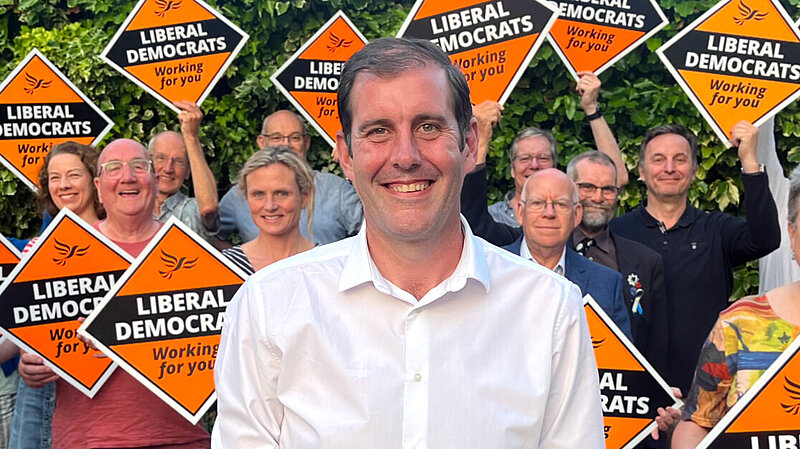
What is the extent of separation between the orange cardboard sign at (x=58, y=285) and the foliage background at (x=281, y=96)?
2.72 metres

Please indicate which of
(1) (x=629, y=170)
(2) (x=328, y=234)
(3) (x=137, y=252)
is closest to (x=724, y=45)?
(1) (x=629, y=170)

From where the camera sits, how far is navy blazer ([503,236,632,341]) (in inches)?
190

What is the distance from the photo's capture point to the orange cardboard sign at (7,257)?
204 inches

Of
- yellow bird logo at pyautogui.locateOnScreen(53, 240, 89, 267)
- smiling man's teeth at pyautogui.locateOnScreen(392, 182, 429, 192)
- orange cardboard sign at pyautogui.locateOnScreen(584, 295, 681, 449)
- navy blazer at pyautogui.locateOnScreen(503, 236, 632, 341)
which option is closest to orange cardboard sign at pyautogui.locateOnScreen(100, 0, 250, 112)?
yellow bird logo at pyautogui.locateOnScreen(53, 240, 89, 267)

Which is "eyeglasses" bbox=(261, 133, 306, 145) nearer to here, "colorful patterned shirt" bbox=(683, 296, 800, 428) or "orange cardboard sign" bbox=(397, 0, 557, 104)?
"orange cardboard sign" bbox=(397, 0, 557, 104)

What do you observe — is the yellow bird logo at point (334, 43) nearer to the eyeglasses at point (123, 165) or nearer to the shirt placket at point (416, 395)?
the eyeglasses at point (123, 165)

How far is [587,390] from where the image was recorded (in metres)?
2.17

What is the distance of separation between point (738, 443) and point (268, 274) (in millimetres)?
1658

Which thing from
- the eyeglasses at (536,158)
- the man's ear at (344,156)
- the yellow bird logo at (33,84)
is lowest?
the man's ear at (344,156)

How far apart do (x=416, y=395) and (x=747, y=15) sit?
4.59 metres

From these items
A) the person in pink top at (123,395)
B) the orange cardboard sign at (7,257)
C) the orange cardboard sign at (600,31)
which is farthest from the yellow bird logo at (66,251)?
the orange cardboard sign at (600,31)

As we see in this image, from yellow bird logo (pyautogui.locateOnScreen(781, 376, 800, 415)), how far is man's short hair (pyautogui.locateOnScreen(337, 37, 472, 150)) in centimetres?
150

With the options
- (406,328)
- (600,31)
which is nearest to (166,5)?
(600,31)

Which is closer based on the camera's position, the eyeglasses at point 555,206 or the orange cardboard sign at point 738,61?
the eyeglasses at point 555,206
